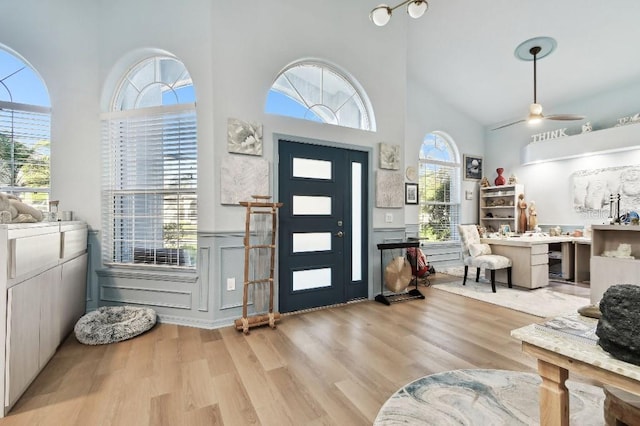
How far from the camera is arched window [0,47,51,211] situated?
3178mm

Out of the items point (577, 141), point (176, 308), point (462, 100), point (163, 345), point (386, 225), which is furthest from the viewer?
point (462, 100)

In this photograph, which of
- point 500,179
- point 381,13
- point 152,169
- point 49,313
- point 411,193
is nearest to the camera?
point 49,313

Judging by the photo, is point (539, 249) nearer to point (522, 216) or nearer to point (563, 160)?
point (522, 216)

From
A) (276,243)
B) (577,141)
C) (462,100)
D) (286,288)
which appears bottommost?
(286,288)

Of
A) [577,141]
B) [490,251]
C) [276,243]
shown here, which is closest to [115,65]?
[276,243]

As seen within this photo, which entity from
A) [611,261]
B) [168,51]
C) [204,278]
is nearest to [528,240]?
[611,261]

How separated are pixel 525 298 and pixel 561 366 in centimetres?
356

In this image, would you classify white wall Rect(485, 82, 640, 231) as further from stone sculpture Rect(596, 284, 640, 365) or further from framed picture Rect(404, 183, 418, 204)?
stone sculpture Rect(596, 284, 640, 365)

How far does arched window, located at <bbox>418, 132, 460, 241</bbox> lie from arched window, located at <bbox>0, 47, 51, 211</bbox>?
18.8 ft

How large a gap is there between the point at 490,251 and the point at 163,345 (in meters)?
4.74

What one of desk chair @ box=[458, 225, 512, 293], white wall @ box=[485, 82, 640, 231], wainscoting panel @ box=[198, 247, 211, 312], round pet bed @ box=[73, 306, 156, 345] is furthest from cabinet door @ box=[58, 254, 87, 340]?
white wall @ box=[485, 82, 640, 231]

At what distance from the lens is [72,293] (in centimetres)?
288

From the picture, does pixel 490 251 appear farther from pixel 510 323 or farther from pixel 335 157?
pixel 335 157

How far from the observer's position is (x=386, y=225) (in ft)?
13.5
